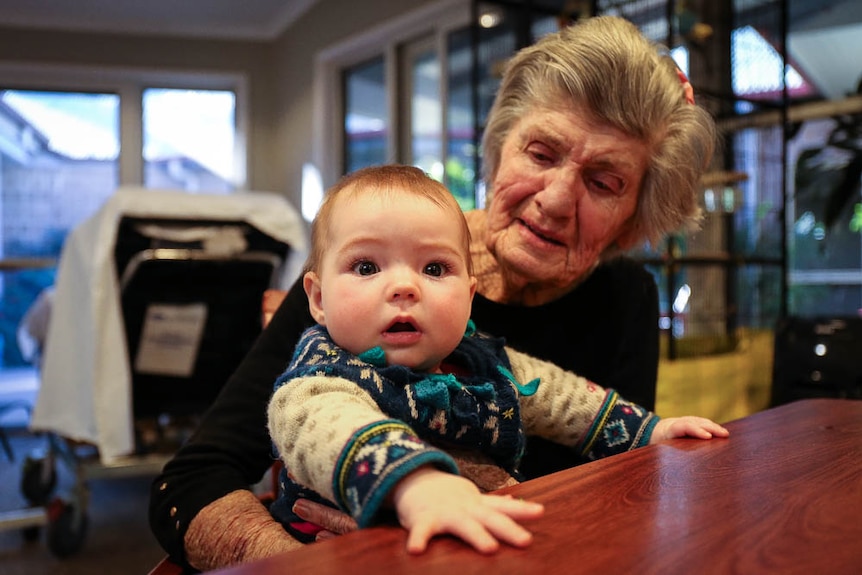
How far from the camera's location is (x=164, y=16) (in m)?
6.05

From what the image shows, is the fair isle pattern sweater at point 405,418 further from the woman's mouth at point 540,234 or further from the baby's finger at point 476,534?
the woman's mouth at point 540,234

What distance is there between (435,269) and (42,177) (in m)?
6.08

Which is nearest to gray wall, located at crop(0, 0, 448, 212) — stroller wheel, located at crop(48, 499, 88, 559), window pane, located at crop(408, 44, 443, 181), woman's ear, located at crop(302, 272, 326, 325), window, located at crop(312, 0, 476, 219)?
window, located at crop(312, 0, 476, 219)

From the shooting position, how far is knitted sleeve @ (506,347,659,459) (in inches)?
37.9

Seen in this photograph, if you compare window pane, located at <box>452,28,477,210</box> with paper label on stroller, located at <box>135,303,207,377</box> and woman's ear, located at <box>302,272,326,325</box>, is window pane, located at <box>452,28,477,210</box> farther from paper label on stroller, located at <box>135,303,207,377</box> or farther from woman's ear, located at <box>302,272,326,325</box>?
woman's ear, located at <box>302,272,326,325</box>

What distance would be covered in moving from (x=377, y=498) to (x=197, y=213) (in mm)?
2337

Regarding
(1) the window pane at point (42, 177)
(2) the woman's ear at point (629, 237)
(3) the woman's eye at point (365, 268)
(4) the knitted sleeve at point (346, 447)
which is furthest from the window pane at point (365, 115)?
(4) the knitted sleeve at point (346, 447)

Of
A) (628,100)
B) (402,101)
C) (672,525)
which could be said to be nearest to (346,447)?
(672,525)

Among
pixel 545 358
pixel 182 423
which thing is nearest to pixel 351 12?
pixel 182 423

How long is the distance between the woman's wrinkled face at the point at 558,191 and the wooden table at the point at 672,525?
476 mm

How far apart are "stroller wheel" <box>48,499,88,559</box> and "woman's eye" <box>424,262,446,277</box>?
90.3 inches

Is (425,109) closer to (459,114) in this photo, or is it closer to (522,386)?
(459,114)

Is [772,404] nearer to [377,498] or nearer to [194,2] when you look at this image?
[377,498]

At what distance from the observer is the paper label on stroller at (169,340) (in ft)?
8.66
